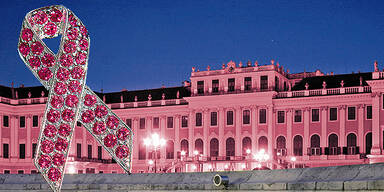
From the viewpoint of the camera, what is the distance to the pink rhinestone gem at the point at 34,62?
18.7m

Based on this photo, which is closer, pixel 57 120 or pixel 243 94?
pixel 57 120

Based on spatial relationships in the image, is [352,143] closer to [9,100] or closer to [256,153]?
[256,153]

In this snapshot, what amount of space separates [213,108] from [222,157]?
4.87 meters

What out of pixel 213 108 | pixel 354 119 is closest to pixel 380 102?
pixel 354 119

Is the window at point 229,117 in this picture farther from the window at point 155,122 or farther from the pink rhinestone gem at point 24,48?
the pink rhinestone gem at point 24,48

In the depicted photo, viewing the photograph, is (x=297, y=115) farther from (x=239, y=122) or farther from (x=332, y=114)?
(x=239, y=122)

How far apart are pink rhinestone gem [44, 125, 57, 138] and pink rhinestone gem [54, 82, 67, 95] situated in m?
0.89

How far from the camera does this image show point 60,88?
18.4 m

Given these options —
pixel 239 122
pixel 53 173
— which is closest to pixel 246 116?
pixel 239 122

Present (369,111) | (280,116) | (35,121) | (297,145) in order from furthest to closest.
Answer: (35,121)
(280,116)
(297,145)
(369,111)

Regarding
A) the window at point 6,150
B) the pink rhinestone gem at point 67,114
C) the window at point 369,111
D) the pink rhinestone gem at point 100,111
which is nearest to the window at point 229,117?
the window at point 369,111

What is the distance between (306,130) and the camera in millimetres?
61438

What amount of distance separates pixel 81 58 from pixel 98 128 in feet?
6.44

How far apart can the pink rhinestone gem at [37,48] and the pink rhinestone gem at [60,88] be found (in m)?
1.02
